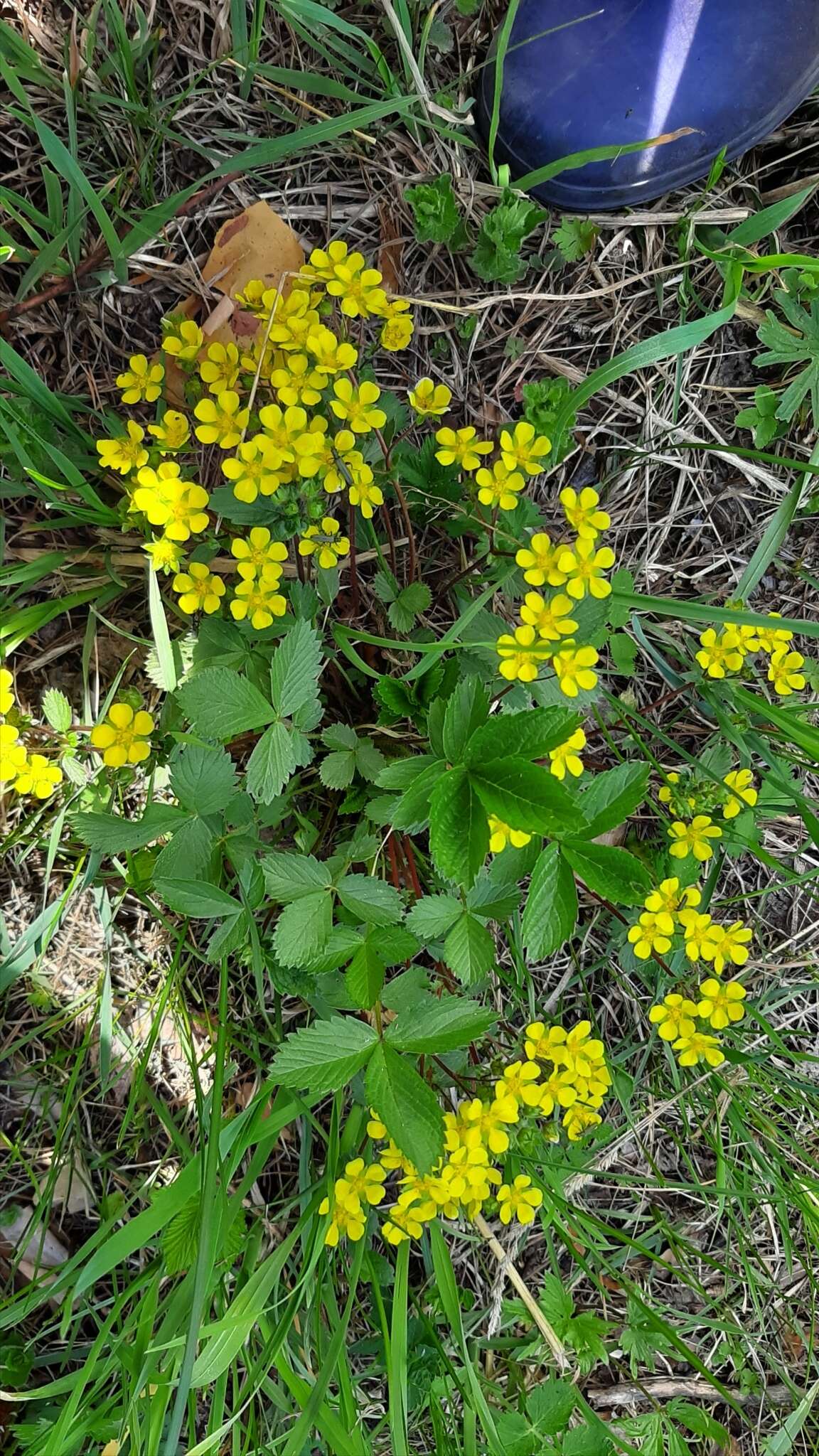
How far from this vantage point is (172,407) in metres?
2.04

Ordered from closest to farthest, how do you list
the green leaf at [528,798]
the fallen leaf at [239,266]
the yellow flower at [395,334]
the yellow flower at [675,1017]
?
the green leaf at [528,798], the yellow flower at [395,334], the yellow flower at [675,1017], the fallen leaf at [239,266]

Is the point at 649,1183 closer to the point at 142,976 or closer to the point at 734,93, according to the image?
the point at 142,976

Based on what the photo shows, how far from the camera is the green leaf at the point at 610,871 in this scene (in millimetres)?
1428

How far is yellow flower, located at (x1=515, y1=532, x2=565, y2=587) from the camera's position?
5.23 ft

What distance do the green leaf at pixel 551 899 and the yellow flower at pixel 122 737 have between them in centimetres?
71

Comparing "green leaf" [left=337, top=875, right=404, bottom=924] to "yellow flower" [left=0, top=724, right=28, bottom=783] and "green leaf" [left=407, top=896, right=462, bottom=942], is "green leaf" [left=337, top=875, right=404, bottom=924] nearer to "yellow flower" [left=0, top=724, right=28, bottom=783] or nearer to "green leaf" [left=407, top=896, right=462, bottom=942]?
"green leaf" [left=407, top=896, right=462, bottom=942]

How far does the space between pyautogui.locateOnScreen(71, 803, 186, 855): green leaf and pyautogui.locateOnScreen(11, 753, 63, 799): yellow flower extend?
0.29ft

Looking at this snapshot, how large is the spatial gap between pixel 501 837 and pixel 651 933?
1.74ft

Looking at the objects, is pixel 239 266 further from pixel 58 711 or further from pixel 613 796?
pixel 613 796

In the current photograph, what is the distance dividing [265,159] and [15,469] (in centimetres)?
80

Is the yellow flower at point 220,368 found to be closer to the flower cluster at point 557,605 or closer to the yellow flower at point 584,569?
the flower cluster at point 557,605

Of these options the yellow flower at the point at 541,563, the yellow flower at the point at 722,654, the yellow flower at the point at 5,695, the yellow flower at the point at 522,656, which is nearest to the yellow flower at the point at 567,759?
the yellow flower at the point at 522,656

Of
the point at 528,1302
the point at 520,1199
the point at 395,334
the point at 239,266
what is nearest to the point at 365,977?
the point at 520,1199

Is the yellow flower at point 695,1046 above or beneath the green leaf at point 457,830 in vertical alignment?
beneath
